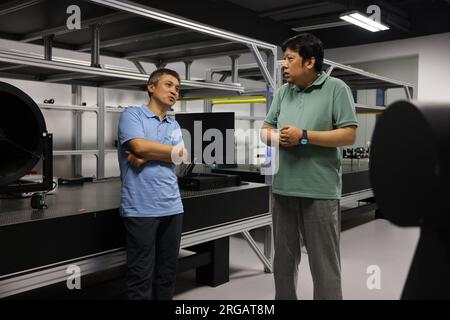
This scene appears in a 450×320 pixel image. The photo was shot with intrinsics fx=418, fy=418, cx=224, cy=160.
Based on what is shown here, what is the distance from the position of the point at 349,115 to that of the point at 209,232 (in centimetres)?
116

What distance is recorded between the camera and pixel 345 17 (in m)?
5.21

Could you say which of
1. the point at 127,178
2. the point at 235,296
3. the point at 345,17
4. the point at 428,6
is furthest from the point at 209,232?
the point at 428,6

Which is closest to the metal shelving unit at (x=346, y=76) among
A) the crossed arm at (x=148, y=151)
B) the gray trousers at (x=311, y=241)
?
the gray trousers at (x=311, y=241)

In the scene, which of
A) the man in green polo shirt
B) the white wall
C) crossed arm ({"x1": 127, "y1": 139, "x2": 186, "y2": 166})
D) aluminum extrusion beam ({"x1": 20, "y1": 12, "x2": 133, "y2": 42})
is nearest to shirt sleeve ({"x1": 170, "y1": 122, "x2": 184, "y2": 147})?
crossed arm ({"x1": 127, "y1": 139, "x2": 186, "y2": 166})

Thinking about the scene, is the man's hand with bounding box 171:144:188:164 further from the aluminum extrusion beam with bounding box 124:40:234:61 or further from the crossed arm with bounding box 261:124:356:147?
the aluminum extrusion beam with bounding box 124:40:234:61

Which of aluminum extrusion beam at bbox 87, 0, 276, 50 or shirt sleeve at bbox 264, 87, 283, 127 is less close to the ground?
aluminum extrusion beam at bbox 87, 0, 276, 50

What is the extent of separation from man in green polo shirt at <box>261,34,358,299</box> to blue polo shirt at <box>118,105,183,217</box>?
0.50 meters

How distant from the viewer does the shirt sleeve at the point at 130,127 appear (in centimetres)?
189

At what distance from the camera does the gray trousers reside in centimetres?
177

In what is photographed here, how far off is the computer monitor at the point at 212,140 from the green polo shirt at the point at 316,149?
805 millimetres

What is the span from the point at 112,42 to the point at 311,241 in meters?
1.87

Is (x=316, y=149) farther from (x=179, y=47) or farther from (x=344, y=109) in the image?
(x=179, y=47)

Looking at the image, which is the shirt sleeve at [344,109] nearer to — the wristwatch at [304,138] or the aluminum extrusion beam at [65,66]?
the wristwatch at [304,138]
